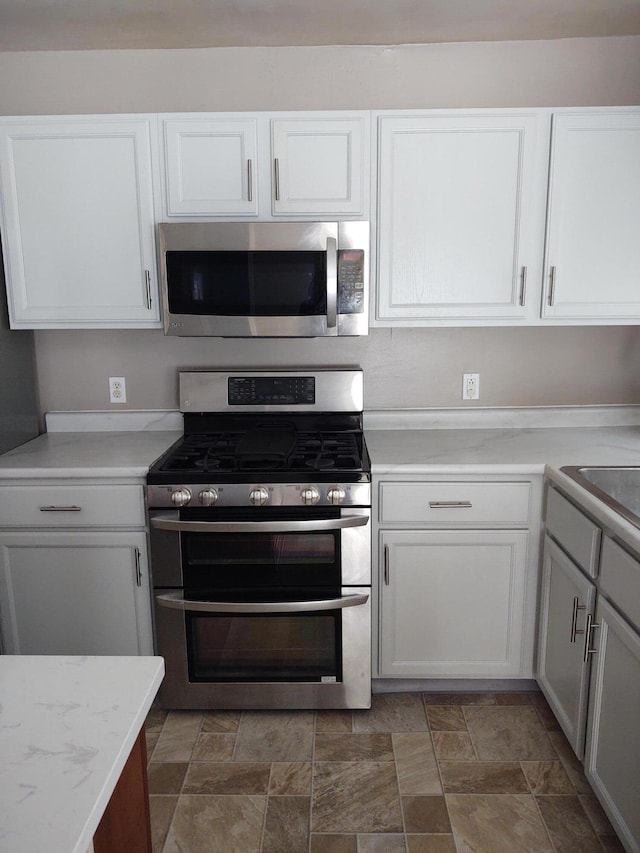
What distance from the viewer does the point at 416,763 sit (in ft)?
6.64

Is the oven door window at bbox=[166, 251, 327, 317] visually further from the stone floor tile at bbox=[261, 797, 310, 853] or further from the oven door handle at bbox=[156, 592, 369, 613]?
the stone floor tile at bbox=[261, 797, 310, 853]

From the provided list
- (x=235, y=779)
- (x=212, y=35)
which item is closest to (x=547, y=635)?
(x=235, y=779)

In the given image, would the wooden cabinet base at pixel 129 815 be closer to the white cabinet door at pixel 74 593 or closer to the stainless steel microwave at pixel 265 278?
the white cabinet door at pixel 74 593

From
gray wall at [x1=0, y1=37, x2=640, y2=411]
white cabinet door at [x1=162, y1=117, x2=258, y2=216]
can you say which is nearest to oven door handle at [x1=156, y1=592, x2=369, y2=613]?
gray wall at [x1=0, y1=37, x2=640, y2=411]

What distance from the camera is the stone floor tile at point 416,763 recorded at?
193 centimetres

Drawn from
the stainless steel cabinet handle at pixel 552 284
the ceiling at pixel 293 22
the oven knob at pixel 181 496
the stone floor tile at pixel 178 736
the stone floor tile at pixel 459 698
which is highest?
the ceiling at pixel 293 22

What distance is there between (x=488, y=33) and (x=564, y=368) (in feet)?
4.20

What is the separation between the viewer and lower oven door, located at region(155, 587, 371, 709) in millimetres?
2199

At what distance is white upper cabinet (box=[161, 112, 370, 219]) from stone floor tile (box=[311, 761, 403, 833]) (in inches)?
71.3

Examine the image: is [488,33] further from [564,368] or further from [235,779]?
[235,779]

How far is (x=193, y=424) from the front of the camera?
8.60 ft

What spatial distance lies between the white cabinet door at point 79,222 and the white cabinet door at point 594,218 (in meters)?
1.42

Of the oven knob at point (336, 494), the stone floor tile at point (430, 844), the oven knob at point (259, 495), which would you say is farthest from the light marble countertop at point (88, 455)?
the stone floor tile at point (430, 844)

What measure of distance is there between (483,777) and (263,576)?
90cm
